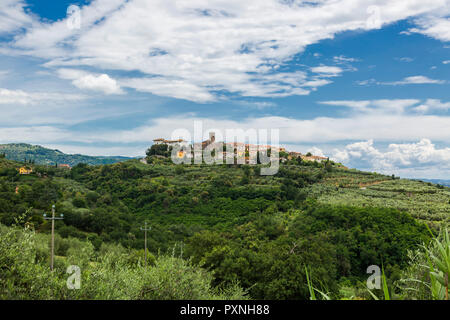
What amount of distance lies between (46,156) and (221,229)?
13018 cm

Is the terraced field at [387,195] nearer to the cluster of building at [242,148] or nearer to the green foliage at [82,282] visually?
the cluster of building at [242,148]

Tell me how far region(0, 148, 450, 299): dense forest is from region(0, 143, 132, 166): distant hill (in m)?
62.1

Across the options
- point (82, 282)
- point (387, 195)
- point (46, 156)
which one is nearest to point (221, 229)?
point (387, 195)

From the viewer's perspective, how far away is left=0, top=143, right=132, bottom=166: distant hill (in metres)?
143

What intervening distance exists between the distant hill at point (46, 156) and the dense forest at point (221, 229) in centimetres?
6215

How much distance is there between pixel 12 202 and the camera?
3766 centimetres

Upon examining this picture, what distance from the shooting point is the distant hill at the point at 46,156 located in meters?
143

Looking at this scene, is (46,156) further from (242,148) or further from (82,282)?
(82,282)

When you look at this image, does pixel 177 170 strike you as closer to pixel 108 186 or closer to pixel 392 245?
pixel 108 186

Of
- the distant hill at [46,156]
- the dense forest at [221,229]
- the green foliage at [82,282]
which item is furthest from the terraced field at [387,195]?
the distant hill at [46,156]

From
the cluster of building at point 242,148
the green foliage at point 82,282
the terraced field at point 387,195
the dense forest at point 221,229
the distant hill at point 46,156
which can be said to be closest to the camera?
the green foliage at point 82,282

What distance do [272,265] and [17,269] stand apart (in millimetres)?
16338

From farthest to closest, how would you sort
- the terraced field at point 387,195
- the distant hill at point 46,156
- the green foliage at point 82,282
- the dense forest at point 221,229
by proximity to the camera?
the distant hill at point 46,156, the terraced field at point 387,195, the dense forest at point 221,229, the green foliage at point 82,282
